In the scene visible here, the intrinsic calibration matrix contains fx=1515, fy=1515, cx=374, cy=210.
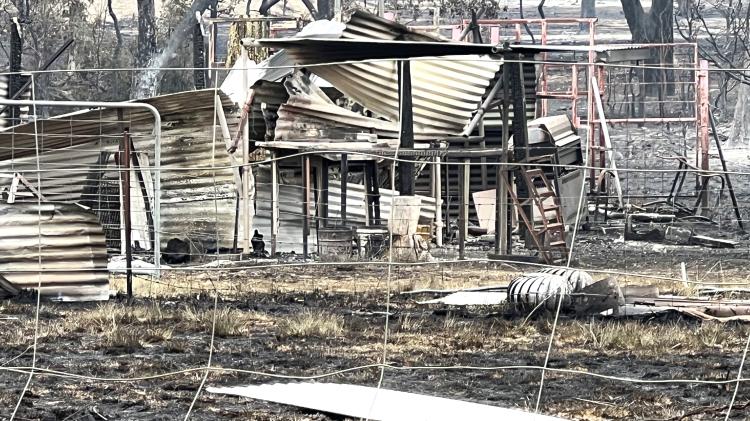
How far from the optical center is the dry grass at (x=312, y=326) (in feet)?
39.6

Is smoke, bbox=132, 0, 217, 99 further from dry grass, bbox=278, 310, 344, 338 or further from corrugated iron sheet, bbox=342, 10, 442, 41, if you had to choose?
dry grass, bbox=278, 310, 344, 338

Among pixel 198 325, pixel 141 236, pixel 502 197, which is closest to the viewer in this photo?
pixel 198 325

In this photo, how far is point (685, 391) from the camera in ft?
30.4

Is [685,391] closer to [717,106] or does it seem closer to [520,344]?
[520,344]

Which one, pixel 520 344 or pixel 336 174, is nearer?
pixel 520 344

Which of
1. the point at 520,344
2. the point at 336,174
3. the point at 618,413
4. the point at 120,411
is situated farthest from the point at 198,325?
the point at 336,174

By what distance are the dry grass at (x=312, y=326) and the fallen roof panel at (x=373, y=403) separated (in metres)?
2.63

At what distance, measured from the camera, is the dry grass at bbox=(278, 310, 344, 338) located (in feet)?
39.6

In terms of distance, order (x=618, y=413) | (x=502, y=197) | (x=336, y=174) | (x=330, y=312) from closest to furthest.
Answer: (x=618, y=413) < (x=330, y=312) < (x=502, y=197) < (x=336, y=174)

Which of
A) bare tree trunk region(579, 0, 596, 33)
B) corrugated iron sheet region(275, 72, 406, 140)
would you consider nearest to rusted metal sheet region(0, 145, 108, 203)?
corrugated iron sheet region(275, 72, 406, 140)

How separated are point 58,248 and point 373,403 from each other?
6245mm

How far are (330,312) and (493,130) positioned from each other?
13.1 metres

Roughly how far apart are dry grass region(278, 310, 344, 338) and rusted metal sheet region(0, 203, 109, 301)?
2.13 metres

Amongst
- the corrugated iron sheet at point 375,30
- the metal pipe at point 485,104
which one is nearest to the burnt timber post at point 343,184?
the corrugated iron sheet at point 375,30
